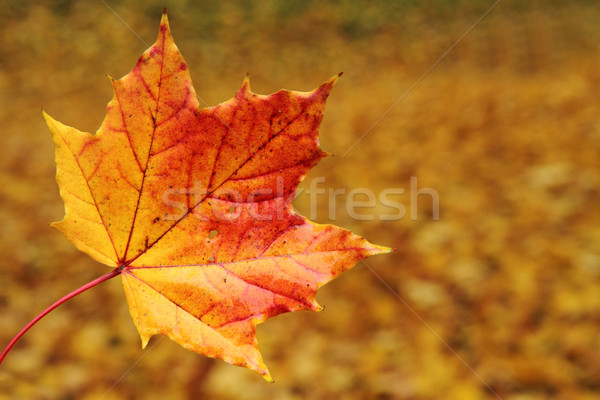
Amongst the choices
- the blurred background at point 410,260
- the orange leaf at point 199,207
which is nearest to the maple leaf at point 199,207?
the orange leaf at point 199,207

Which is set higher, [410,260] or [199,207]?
[199,207]

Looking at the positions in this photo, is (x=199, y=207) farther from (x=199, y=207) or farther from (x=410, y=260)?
(x=410, y=260)

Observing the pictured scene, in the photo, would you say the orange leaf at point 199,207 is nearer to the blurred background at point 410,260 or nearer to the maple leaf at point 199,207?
the maple leaf at point 199,207

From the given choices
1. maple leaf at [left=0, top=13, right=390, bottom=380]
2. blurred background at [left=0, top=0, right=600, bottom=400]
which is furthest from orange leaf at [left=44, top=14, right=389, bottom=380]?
blurred background at [left=0, top=0, right=600, bottom=400]

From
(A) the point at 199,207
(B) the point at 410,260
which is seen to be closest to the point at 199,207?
(A) the point at 199,207

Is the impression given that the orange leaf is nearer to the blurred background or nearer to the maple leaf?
the maple leaf

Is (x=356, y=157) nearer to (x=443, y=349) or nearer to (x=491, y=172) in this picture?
(x=491, y=172)

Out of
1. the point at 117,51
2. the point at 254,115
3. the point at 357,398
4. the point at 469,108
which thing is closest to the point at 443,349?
the point at 357,398
